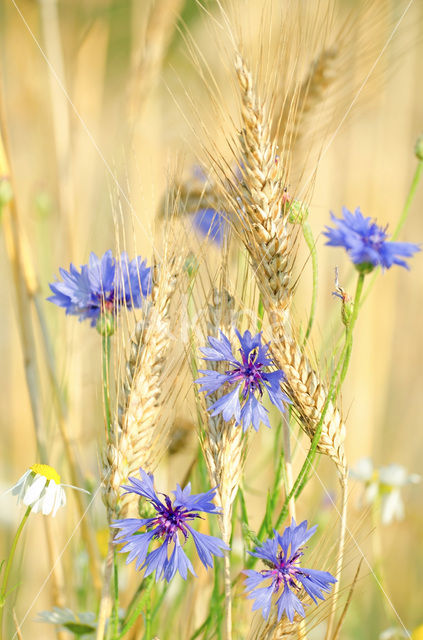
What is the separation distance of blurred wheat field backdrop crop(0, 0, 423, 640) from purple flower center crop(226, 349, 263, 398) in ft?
0.06

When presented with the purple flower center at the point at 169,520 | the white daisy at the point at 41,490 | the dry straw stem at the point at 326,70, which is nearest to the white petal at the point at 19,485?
the white daisy at the point at 41,490

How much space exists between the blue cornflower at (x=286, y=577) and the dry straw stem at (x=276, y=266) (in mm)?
72

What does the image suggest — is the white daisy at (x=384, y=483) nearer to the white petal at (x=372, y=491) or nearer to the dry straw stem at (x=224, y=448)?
the white petal at (x=372, y=491)

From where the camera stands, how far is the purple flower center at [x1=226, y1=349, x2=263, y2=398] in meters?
0.46

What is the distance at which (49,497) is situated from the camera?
0.47 m

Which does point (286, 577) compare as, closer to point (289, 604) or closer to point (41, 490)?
point (289, 604)

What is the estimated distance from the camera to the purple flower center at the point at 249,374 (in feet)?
1.51

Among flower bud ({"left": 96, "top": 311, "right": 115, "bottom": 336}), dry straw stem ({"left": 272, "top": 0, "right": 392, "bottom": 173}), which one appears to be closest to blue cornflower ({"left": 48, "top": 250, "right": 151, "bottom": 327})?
flower bud ({"left": 96, "top": 311, "right": 115, "bottom": 336})

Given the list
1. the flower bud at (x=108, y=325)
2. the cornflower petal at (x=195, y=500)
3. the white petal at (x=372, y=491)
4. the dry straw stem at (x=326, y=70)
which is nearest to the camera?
the cornflower petal at (x=195, y=500)

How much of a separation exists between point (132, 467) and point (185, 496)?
7 cm

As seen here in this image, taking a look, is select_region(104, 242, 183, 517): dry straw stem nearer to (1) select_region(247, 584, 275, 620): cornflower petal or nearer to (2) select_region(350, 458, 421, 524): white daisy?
(1) select_region(247, 584, 275, 620): cornflower petal

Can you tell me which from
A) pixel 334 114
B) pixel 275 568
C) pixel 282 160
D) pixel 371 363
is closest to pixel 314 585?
pixel 275 568

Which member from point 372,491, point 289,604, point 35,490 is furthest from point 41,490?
point 372,491

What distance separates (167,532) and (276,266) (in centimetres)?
22
